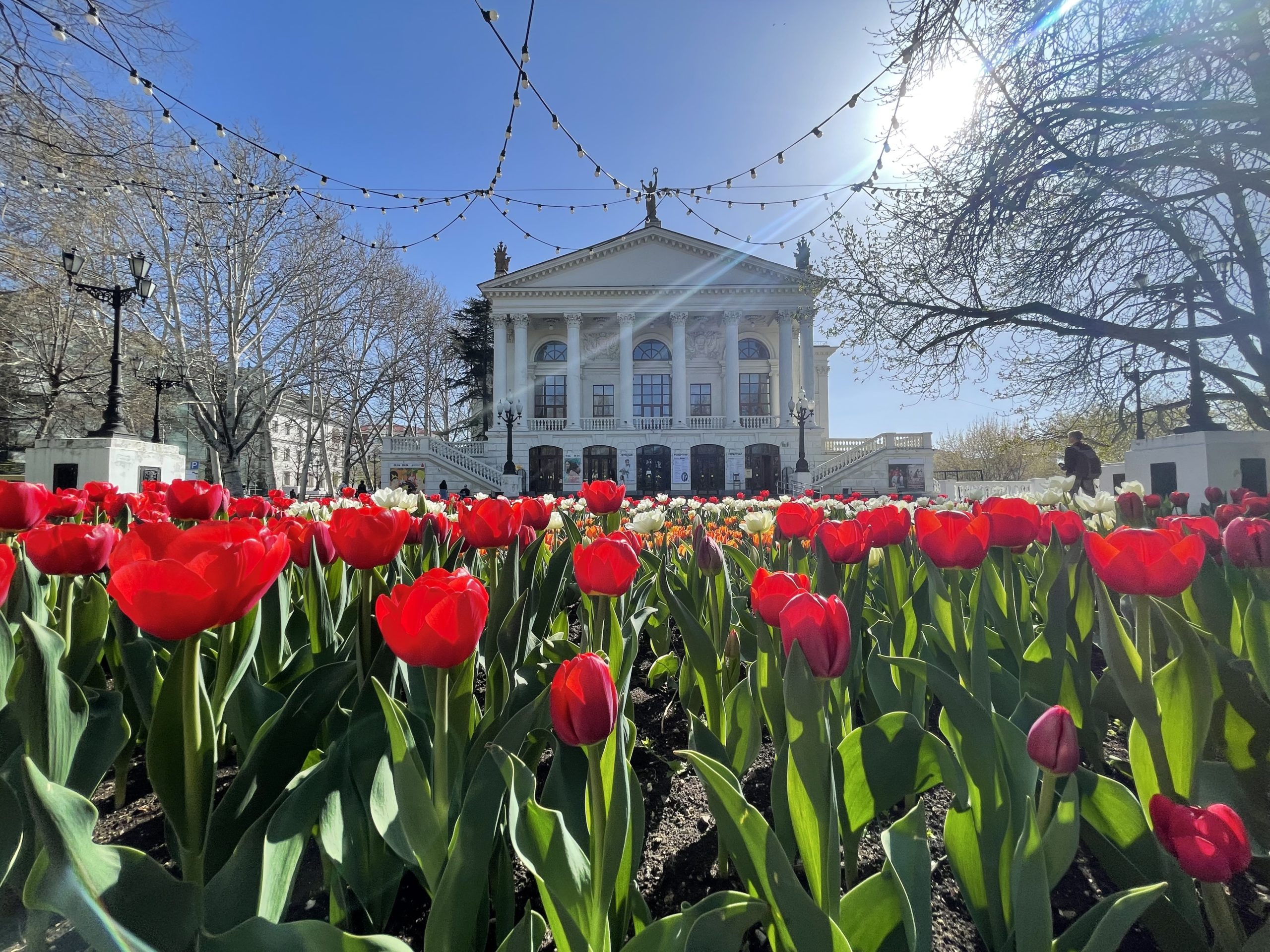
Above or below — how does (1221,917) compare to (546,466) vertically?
below

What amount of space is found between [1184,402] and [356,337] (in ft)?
65.8

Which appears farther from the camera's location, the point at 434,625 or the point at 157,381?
the point at 157,381

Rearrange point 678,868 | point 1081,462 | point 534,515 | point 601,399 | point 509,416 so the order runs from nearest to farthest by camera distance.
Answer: point 678,868 < point 534,515 < point 1081,462 < point 509,416 < point 601,399

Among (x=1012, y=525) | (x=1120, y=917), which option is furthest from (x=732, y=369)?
(x=1120, y=917)

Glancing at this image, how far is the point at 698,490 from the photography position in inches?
957

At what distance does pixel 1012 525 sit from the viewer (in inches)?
49.4

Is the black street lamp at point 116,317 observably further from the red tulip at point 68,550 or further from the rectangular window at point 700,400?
the rectangular window at point 700,400

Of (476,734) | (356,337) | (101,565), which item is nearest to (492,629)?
(476,734)

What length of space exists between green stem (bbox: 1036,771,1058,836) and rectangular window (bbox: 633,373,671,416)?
91.8 feet

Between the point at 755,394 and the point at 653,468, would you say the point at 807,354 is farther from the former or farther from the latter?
the point at 653,468

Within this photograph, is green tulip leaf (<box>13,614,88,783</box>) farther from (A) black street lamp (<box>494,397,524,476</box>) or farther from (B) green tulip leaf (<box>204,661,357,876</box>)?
(A) black street lamp (<box>494,397,524,476</box>)

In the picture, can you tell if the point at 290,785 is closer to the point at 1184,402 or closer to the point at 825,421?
the point at 1184,402

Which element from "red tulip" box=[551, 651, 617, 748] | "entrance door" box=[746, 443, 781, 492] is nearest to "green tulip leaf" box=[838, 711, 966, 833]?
"red tulip" box=[551, 651, 617, 748]

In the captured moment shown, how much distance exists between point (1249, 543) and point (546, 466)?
81.6ft
